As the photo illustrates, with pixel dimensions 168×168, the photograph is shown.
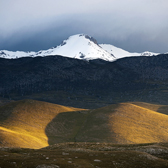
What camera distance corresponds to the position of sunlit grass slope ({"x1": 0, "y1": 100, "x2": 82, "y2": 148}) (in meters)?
114

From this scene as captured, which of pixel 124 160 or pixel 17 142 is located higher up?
pixel 124 160

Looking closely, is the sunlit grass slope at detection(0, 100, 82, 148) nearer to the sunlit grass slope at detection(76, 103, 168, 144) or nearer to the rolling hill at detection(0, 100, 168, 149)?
the rolling hill at detection(0, 100, 168, 149)

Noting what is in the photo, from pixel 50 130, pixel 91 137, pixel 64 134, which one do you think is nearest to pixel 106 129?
pixel 91 137

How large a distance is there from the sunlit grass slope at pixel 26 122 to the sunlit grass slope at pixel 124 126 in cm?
2642

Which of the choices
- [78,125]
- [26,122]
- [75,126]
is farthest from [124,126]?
[26,122]

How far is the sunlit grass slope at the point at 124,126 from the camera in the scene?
138 metres

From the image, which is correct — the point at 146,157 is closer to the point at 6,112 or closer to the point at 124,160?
the point at 124,160

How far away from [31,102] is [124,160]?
149 m

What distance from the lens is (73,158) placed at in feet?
157

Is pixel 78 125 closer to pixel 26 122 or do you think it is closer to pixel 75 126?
pixel 75 126

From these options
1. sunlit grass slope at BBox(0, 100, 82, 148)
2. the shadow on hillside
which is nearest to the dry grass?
the shadow on hillside

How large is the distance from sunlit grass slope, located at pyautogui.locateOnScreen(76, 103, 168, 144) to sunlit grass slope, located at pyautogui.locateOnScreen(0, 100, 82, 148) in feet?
86.7

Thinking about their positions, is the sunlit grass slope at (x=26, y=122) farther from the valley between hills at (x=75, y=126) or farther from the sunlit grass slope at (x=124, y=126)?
the sunlit grass slope at (x=124, y=126)

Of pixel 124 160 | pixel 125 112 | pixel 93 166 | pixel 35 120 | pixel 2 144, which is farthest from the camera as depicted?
pixel 125 112
